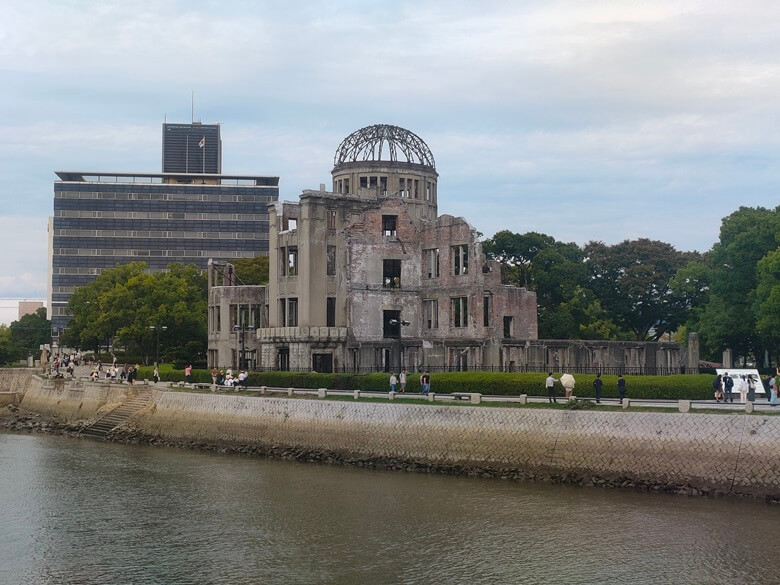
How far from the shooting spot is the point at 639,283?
101 meters

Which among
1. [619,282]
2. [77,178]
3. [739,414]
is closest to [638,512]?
[739,414]

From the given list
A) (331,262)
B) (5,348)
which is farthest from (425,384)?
(5,348)

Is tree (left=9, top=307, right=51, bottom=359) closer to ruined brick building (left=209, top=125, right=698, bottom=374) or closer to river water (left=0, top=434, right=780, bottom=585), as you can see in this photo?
ruined brick building (left=209, top=125, right=698, bottom=374)

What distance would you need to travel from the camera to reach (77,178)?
537 ft

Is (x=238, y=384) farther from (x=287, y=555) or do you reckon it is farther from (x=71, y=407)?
(x=287, y=555)

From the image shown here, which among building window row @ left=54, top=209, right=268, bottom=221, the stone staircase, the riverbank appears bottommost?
the riverbank

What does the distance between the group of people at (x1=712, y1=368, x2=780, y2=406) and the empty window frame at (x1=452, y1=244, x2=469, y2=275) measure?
89.8 ft

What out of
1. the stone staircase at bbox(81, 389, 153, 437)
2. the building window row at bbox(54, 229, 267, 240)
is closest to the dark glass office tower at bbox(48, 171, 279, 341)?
the building window row at bbox(54, 229, 267, 240)

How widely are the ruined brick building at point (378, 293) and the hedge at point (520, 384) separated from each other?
12374 mm

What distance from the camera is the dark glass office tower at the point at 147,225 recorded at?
16225cm

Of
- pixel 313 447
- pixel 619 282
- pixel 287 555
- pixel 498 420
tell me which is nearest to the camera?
pixel 287 555

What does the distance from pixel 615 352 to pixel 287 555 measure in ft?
169

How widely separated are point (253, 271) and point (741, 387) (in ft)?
236

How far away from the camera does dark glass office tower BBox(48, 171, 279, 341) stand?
162250 mm
